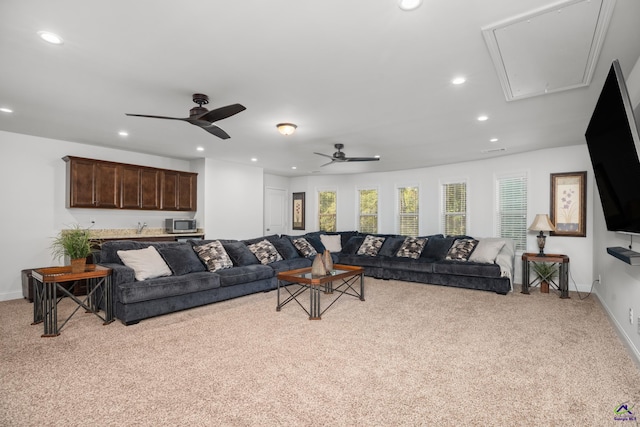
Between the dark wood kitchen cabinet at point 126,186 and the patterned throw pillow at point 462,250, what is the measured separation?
5262mm

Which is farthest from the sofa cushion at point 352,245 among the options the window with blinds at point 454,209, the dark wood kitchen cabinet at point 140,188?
the dark wood kitchen cabinet at point 140,188

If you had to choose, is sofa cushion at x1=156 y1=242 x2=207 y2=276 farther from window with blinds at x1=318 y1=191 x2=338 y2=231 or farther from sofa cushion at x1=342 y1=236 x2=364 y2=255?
window with blinds at x1=318 y1=191 x2=338 y2=231

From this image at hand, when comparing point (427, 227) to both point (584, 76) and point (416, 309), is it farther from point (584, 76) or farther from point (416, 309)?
point (584, 76)

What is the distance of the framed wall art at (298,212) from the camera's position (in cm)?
977

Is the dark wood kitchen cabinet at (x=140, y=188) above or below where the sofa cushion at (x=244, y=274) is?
above

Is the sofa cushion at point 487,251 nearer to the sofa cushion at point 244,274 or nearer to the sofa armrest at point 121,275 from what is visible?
the sofa cushion at point 244,274

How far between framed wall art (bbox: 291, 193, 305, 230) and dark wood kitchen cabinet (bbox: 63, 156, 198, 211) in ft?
11.2

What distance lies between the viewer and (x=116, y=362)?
108 inches

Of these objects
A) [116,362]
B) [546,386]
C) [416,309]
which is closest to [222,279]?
[116,362]

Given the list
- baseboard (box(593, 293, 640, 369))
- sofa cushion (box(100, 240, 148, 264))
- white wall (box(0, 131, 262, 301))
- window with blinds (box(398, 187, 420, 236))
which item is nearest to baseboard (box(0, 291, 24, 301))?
white wall (box(0, 131, 262, 301))

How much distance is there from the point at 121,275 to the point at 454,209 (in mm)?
6382

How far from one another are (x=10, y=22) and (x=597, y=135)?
14.4 ft

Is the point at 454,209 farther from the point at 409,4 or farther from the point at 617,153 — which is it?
the point at 409,4

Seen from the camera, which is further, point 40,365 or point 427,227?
point 427,227
